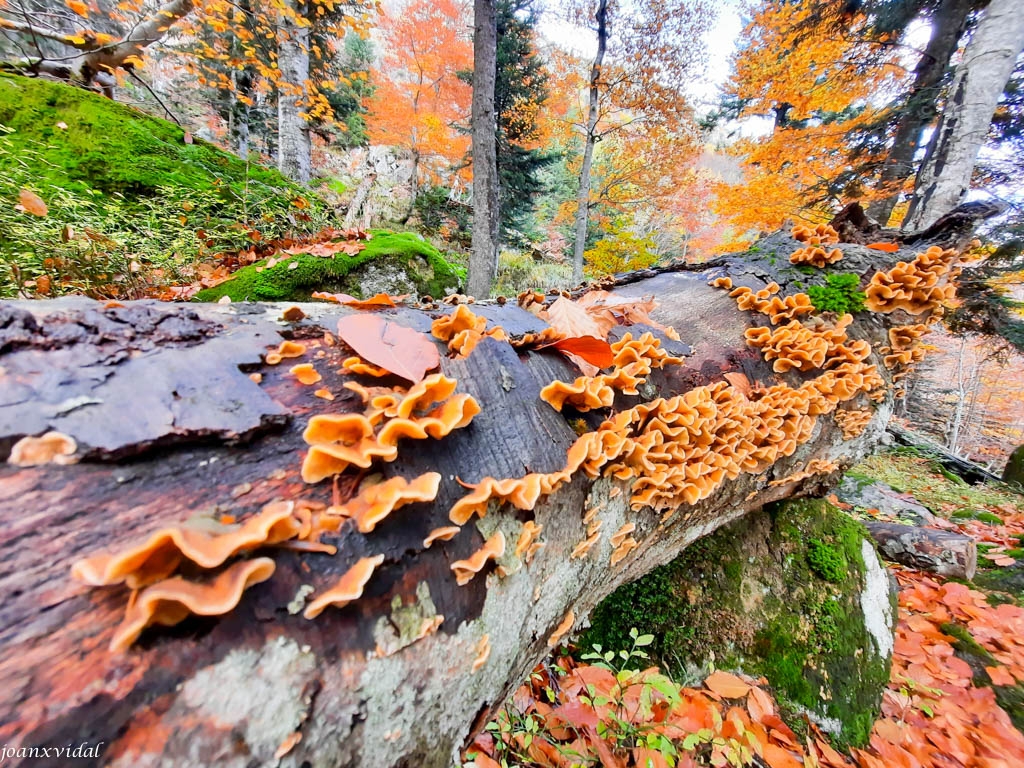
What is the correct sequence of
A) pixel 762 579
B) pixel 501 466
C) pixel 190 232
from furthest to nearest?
pixel 190 232
pixel 762 579
pixel 501 466

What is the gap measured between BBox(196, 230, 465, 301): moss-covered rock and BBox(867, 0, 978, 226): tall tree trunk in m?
9.42

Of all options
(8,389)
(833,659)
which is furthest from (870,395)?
(8,389)

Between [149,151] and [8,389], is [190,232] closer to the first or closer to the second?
[149,151]

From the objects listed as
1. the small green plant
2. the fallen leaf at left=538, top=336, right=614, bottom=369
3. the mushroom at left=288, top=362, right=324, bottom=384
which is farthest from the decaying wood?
the mushroom at left=288, top=362, right=324, bottom=384

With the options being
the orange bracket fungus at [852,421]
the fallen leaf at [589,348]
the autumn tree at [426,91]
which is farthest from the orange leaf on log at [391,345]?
the autumn tree at [426,91]

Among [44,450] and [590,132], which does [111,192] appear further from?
[590,132]

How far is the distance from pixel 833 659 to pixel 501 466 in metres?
3.62

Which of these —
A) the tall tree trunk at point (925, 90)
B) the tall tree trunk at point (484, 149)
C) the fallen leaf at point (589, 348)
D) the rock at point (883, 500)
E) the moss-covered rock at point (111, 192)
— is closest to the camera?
the fallen leaf at point (589, 348)

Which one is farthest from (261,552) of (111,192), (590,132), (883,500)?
(590,132)

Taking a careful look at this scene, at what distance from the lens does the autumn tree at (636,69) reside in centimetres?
1486

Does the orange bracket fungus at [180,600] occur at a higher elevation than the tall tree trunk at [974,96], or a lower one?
lower

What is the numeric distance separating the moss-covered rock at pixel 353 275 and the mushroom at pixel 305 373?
12.9 feet

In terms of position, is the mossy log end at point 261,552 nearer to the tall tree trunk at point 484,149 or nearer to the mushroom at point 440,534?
the mushroom at point 440,534

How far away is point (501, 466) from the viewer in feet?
4.67
